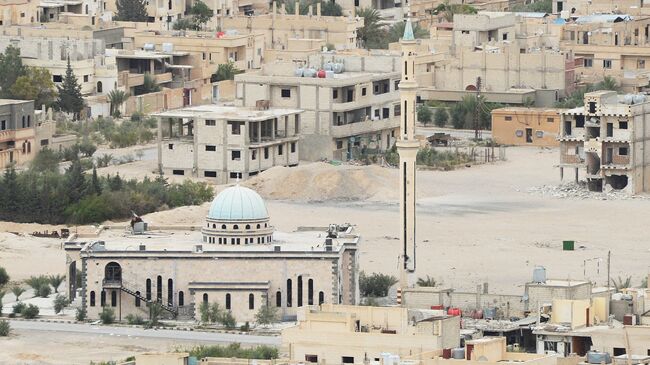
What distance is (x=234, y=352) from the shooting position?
228ft

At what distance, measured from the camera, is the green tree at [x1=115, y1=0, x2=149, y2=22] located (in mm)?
144250

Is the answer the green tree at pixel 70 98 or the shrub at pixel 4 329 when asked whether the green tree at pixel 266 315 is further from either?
the green tree at pixel 70 98

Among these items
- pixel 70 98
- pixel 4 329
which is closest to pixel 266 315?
pixel 4 329

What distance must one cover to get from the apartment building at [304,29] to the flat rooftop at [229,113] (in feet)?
88.6

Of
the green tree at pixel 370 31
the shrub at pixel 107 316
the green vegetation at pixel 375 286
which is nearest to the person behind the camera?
the shrub at pixel 107 316

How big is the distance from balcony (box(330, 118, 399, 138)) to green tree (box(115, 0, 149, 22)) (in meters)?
30.4

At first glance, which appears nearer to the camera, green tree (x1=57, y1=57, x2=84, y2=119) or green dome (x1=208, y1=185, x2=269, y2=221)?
green dome (x1=208, y1=185, x2=269, y2=221)

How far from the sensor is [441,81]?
420 ft

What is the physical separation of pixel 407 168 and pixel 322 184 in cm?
2204

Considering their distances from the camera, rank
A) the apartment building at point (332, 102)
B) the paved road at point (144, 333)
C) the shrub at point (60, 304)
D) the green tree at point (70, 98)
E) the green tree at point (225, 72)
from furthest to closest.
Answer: the green tree at point (225, 72) < the green tree at point (70, 98) < the apartment building at point (332, 102) < the shrub at point (60, 304) < the paved road at point (144, 333)

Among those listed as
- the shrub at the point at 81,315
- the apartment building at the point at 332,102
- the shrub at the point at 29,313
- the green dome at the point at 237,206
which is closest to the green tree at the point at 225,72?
the apartment building at the point at 332,102

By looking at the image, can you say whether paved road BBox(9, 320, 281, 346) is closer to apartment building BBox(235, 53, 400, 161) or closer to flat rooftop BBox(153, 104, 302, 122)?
flat rooftop BBox(153, 104, 302, 122)

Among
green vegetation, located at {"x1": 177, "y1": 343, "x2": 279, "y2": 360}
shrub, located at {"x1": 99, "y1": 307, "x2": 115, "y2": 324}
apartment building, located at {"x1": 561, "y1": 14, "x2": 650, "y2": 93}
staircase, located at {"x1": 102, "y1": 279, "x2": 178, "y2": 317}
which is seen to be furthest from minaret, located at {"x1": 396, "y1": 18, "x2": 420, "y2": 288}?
apartment building, located at {"x1": 561, "y1": 14, "x2": 650, "y2": 93}

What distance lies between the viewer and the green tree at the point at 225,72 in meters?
130
